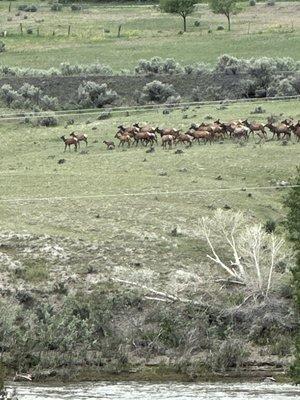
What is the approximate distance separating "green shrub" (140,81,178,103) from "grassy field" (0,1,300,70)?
12.4 m

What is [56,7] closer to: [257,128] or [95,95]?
[95,95]

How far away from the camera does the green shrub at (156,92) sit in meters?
78.1

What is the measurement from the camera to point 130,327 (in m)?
41.9

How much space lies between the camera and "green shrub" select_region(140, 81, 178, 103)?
7812 cm

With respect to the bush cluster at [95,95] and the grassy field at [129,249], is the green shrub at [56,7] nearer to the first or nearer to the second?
the bush cluster at [95,95]

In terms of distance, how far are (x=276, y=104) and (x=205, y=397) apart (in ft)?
120

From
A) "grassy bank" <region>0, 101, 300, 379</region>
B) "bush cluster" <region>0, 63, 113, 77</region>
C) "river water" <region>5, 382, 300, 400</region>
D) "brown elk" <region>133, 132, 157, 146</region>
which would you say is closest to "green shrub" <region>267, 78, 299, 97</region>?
"bush cluster" <region>0, 63, 113, 77</region>

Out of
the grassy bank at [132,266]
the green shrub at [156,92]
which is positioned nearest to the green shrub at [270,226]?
the grassy bank at [132,266]

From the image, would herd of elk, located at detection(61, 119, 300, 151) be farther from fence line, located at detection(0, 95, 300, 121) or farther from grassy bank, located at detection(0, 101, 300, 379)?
fence line, located at detection(0, 95, 300, 121)

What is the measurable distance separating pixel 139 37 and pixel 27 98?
28.1 meters

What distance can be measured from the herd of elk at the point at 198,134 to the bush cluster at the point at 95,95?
15195 mm

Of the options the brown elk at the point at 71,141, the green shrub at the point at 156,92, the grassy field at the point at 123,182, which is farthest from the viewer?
the green shrub at the point at 156,92

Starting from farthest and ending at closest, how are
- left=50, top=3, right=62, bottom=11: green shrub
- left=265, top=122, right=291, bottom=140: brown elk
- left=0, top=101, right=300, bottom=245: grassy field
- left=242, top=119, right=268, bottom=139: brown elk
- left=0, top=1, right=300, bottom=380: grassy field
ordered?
left=50, top=3, right=62, bottom=11: green shrub
left=242, top=119, right=268, bottom=139: brown elk
left=265, top=122, right=291, bottom=140: brown elk
left=0, top=101, right=300, bottom=245: grassy field
left=0, top=1, right=300, bottom=380: grassy field

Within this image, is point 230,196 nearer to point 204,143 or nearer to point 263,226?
point 263,226
